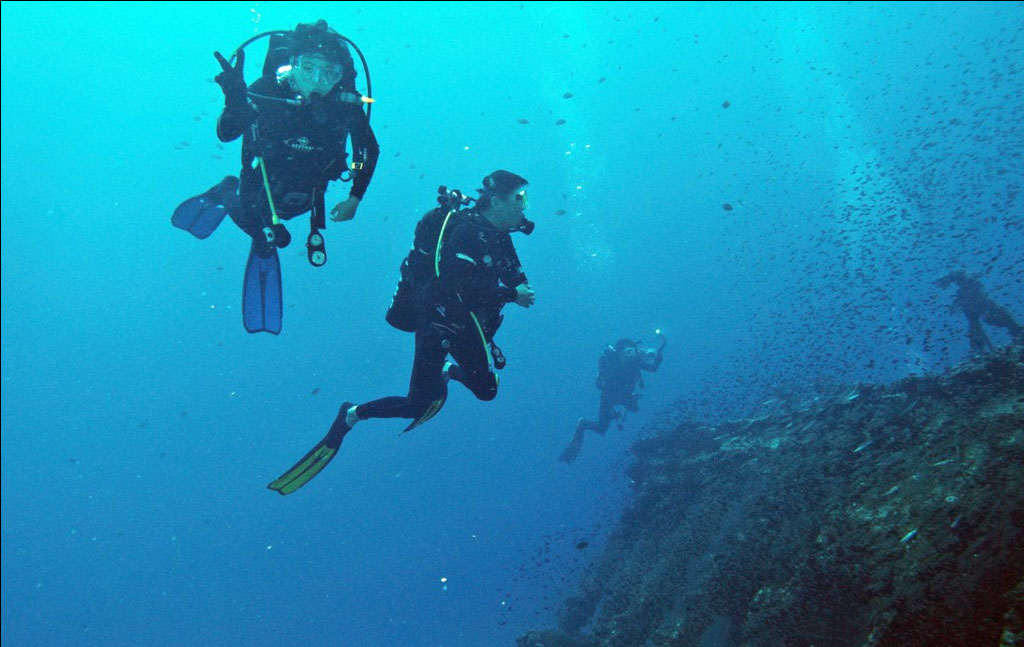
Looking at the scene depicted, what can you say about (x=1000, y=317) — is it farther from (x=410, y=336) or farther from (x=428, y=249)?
(x=410, y=336)

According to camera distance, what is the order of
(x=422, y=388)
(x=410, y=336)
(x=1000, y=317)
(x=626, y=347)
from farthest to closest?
(x=410, y=336), (x=626, y=347), (x=1000, y=317), (x=422, y=388)

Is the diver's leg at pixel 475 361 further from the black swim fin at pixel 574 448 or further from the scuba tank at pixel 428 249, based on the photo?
the black swim fin at pixel 574 448

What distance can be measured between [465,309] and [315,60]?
2.50 metres

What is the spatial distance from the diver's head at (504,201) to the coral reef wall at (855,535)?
4341 millimetres

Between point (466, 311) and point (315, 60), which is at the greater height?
point (315, 60)

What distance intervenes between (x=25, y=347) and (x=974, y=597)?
116657 millimetres

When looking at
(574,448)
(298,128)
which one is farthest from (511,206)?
(574,448)

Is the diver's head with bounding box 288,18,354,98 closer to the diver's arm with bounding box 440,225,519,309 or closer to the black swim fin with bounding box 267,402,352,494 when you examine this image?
the diver's arm with bounding box 440,225,519,309

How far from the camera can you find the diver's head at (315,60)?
446cm

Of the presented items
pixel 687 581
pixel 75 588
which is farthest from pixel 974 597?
pixel 75 588

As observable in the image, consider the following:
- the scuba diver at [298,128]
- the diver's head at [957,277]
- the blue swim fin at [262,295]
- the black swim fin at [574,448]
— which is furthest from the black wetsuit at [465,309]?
the black swim fin at [574,448]

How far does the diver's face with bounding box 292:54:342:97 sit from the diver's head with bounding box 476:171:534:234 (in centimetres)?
162

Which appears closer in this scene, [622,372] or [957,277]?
[957,277]

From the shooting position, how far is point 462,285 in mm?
4883
